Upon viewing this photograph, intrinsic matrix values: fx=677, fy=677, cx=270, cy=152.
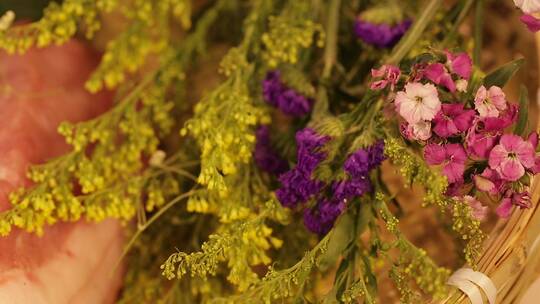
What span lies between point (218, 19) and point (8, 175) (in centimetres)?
40

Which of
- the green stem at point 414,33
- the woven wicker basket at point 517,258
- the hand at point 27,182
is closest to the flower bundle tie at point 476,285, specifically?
the woven wicker basket at point 517,258

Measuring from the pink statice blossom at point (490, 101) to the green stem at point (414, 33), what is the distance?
13 cm

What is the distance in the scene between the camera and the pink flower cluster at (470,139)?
21.1 inches

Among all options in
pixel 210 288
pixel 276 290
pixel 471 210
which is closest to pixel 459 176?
pixel 471 210

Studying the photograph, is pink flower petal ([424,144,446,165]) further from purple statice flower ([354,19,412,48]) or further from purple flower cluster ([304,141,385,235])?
purple statice flower ([354,19,412,48])

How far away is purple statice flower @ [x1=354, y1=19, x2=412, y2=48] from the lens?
76 cm

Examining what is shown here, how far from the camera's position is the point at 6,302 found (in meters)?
0.63

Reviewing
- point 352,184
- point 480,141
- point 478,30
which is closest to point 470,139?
point 480,141

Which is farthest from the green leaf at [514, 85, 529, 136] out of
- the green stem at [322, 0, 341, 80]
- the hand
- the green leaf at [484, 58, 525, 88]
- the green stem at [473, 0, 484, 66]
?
the hand

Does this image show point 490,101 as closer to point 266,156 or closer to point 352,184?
point 352,184

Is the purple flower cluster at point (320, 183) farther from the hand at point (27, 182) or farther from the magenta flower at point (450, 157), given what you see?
the hand at point (27, 182)

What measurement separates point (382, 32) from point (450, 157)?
0.25 metres

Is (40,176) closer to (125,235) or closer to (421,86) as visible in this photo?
(125,235)

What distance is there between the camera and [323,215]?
2.05 ft
